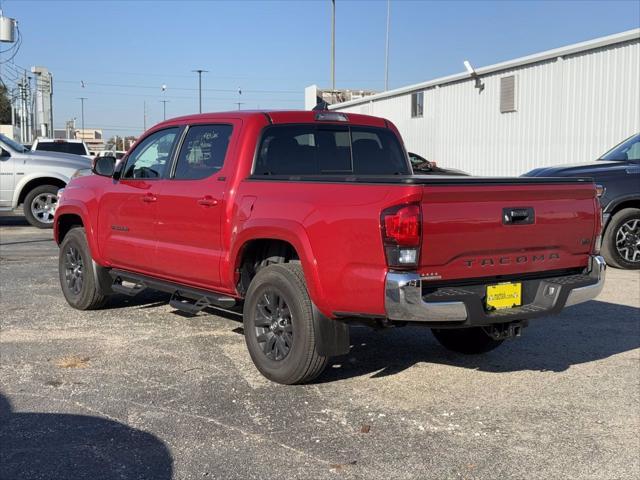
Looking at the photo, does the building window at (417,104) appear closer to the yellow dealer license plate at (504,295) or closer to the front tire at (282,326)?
the front tire at (282,326)

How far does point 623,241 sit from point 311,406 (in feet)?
23.3

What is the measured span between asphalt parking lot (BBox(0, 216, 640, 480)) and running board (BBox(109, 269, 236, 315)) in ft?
1.21

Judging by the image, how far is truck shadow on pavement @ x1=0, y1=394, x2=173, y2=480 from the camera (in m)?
3.57

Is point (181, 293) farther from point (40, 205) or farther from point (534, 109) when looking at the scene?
point (534, 109)

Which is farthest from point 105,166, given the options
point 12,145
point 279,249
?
point 12,145

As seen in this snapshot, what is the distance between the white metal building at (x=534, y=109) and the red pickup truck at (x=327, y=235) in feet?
33.9

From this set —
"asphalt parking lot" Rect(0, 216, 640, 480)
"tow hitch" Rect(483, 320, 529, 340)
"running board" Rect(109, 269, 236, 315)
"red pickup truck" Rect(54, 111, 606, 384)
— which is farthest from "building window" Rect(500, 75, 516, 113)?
"tow hitch" Rect(483, 320, 529, 340)

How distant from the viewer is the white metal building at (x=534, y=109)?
14.8 metres

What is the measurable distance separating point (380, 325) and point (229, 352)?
1.78 meters

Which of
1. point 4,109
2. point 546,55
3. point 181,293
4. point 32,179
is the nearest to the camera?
point 181,293

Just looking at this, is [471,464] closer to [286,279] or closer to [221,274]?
[286,279]

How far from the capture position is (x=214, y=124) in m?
5.77

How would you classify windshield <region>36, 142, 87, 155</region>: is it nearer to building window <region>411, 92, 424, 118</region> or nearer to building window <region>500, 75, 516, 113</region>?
building window <region>411, 92, 424, 118</region>

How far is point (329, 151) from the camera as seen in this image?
19.0 feet
